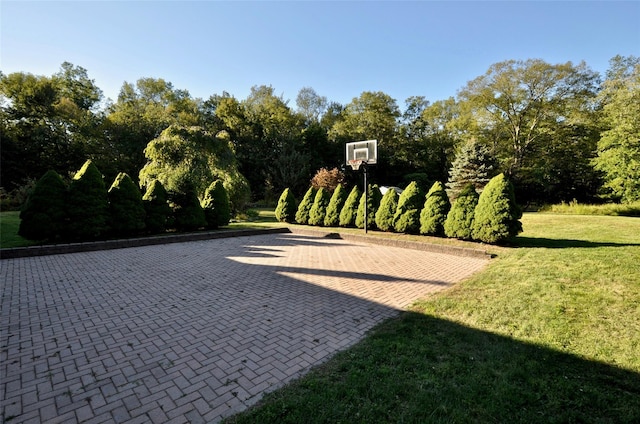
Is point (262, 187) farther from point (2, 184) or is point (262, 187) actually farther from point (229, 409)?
point (229, 409)

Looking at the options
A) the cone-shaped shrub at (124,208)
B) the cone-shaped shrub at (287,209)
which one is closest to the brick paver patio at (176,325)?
the cone-shaped shrub at (124,208)

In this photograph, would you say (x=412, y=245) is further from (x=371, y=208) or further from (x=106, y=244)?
(x=106, y=244)

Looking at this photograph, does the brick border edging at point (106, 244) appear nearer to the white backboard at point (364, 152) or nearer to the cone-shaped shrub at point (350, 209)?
the cone-shaped shrub at point (350, 209)

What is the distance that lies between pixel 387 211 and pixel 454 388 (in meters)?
8.95

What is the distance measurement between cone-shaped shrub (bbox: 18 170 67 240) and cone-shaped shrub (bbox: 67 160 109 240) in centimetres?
22

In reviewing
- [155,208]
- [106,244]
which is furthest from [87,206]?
[155,208]

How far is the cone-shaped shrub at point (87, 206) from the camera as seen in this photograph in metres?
8.16

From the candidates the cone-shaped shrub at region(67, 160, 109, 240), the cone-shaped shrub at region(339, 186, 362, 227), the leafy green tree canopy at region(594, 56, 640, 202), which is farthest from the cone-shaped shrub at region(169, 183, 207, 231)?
the leafy green tree canopy at region(594, 56, 640, 202)

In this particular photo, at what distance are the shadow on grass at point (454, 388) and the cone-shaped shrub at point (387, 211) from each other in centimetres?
800

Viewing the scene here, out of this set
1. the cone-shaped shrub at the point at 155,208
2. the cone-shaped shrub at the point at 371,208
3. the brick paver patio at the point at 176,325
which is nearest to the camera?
the brick paver patio at the point at 176,325

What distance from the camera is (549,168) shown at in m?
23.3

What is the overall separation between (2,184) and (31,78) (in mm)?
9814

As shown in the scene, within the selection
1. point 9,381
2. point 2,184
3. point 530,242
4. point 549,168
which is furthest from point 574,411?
point 2,184

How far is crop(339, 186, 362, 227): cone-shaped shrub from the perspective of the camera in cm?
1253
